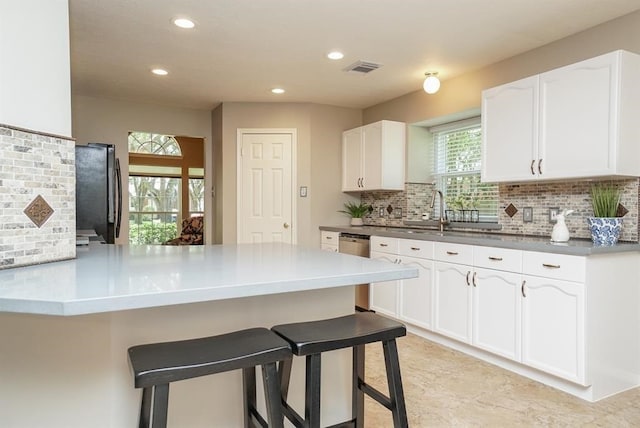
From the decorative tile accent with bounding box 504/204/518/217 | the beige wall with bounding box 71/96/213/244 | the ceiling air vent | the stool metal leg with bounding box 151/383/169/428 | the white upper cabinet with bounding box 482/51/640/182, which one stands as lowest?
the stool metal leg with bounding box 151/383/169/428

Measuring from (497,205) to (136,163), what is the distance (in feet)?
23.0

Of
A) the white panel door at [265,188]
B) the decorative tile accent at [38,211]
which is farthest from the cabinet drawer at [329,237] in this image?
the decorative tile accent at [38,211]

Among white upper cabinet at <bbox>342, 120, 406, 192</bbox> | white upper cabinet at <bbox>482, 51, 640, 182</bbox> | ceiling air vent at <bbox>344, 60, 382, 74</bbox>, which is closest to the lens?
white upper cabinet at <bbox>482, 51, 640, 182</bbox>

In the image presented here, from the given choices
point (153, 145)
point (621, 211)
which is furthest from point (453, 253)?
point (153, 145)

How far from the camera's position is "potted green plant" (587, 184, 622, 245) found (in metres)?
2.45

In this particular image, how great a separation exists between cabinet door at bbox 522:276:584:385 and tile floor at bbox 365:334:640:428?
17cm

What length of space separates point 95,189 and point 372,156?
9.16 ft

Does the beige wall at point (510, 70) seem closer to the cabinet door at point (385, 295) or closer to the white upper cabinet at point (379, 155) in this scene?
the white upper cabinet at point (379, 155)

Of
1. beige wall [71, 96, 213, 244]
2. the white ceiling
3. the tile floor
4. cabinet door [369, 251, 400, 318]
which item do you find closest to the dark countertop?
cabinet door [369, 251, 400, 318]

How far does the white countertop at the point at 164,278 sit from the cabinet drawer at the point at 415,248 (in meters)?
1.70

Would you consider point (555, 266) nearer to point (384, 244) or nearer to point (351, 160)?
point (384, 244)

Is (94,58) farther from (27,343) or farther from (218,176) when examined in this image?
(27,343)

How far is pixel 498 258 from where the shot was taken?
2766 mm

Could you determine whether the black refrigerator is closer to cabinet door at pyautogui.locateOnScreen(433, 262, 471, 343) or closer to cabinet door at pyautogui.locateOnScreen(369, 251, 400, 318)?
cabinet door at pyautogui.locateOnScreen(369, 251, 400, 318)
